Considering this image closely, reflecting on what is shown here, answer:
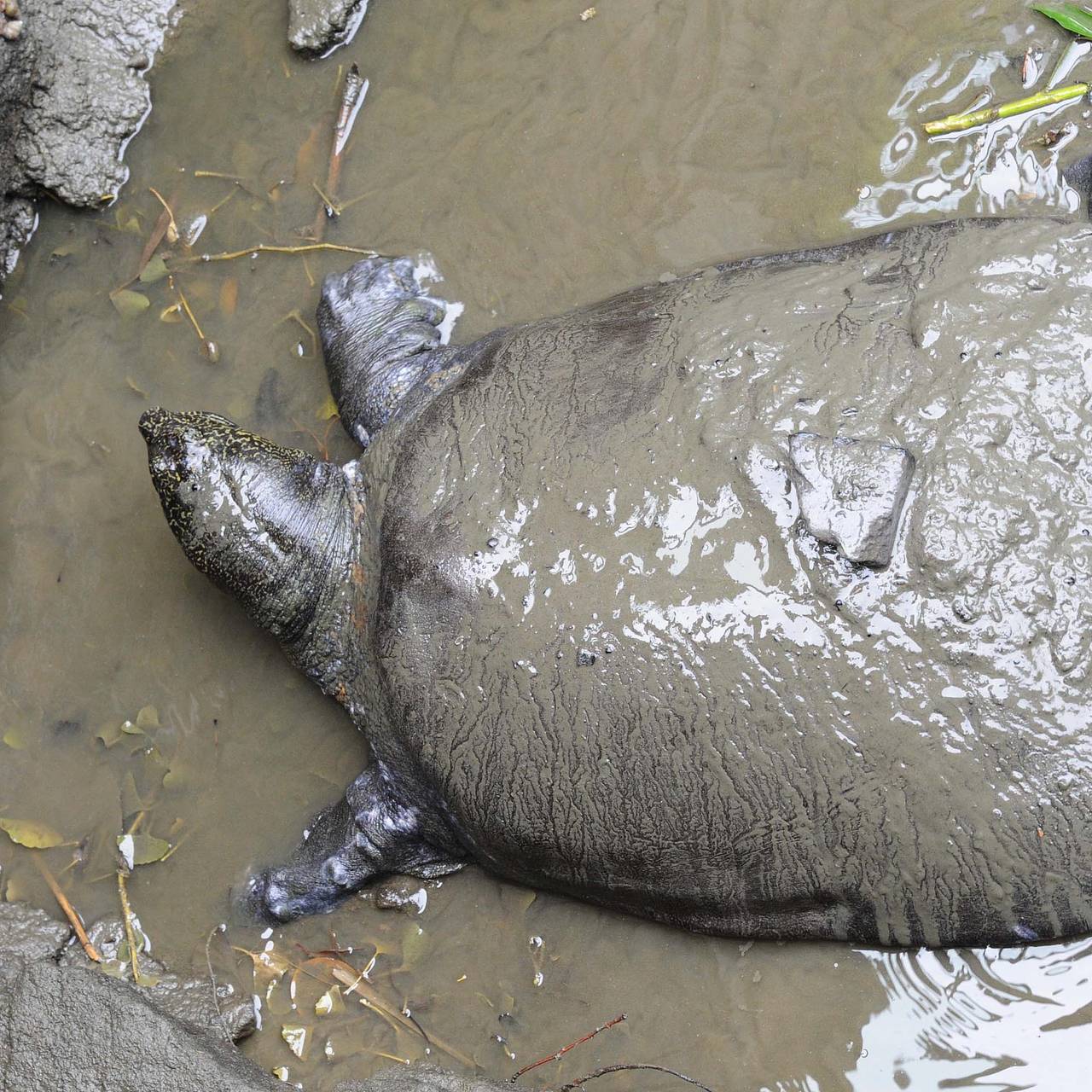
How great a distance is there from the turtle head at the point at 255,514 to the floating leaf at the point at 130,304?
74 cm

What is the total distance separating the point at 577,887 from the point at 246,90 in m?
3.60

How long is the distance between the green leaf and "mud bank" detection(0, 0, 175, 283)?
369 centimetres

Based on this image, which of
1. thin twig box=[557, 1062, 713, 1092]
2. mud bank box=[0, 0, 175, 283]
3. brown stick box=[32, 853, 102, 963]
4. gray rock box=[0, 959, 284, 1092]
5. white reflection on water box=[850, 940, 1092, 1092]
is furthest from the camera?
mud bank box=[0, 0, 175, 283]

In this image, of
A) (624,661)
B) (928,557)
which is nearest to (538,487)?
(624,661)

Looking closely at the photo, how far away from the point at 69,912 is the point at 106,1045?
903mm

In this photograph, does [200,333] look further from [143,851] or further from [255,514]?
[143,851]

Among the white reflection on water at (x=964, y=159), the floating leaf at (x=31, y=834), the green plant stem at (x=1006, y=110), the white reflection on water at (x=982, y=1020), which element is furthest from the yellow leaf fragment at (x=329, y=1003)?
the green plant stem at (x=1006, y=110)

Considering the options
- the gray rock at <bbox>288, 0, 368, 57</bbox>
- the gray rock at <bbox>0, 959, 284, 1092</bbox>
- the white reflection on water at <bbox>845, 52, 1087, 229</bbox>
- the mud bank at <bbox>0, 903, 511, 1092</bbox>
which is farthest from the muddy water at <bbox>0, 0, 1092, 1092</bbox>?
the gray rock at <bbox>0, 959, 284, 1092</bbox>

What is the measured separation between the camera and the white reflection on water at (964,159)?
4211 mm

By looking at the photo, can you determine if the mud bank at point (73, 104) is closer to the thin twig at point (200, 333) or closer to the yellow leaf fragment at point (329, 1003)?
the thin twig at point (200, 333)

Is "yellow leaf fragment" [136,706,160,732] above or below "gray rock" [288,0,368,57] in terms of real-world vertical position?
below

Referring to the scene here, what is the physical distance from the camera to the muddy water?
3.96m

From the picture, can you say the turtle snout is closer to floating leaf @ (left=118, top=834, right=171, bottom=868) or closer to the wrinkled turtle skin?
the wrinkled turtle skin

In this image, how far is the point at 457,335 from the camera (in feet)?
14.7
